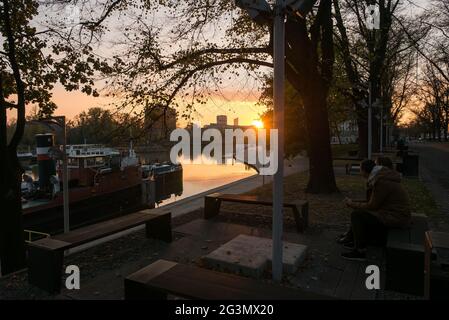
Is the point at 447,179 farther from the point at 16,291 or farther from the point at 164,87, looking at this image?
the point at 16,291

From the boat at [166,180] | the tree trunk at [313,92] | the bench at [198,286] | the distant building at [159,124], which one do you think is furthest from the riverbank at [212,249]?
the boat at [166,180]

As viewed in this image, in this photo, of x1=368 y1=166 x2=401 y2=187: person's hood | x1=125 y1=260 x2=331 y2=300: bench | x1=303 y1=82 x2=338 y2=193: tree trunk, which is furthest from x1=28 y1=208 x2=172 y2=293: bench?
x1=303 y1=82 x2=338 y2=193: tree trunk

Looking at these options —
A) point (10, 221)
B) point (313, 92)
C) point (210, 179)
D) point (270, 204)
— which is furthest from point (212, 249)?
point (210, 179)

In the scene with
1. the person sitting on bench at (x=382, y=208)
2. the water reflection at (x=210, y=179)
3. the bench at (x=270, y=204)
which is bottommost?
the water reflection at (x=210, y=179)

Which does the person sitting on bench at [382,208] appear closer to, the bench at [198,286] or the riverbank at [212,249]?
the riverbank at [212,249]

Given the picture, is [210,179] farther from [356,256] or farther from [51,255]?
[51,255]

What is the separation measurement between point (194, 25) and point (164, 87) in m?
2.10

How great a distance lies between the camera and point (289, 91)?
945 inches

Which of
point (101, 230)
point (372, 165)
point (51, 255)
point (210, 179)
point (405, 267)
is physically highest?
point (372, 165)
